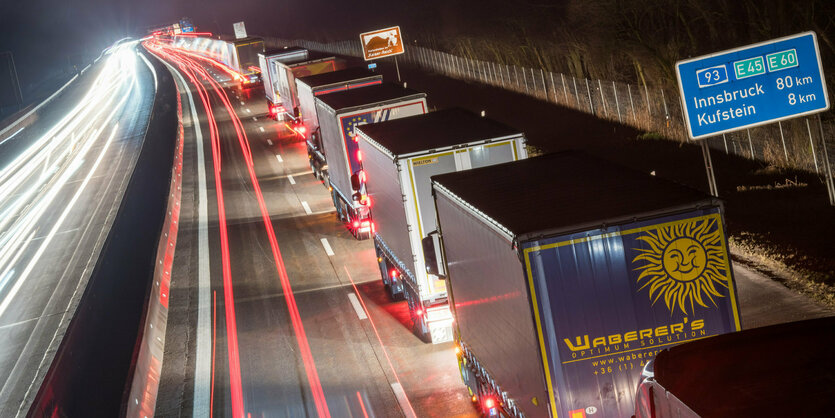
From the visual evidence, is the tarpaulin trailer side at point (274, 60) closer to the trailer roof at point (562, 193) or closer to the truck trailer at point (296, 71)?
the truck trailer at point (296, 71)

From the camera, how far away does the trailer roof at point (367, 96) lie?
22141mm

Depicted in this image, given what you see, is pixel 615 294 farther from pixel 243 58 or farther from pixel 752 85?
pixel 243 58

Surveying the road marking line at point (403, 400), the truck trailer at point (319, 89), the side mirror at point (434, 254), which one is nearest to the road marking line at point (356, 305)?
the road marking line at point (403, 400)

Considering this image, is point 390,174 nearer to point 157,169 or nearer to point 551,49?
point 157,169

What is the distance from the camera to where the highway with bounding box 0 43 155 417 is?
Result: 62.1 feet

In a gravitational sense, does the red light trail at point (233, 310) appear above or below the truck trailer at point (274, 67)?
below

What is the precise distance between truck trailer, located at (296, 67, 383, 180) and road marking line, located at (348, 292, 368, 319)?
9.32 meters

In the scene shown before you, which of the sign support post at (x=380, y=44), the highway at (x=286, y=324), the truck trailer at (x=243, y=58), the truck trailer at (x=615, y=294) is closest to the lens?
the truck trailer at (x=615, y=294)

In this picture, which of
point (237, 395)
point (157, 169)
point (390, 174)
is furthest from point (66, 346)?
point (157, 169)

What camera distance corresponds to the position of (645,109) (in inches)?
1300

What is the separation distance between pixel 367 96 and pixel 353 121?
6.51 feet

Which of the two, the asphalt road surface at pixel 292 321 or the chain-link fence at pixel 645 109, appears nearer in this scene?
the asphalt road surface at pixel 292 321

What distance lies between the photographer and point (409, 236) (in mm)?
14188

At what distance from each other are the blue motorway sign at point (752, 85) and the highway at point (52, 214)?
489 inches
